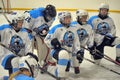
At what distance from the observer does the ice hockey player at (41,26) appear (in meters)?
3.86

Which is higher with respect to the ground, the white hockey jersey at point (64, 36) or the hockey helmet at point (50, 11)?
the hockey helmet at point (50, 11)

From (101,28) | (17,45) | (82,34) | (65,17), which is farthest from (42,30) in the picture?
(101,28)

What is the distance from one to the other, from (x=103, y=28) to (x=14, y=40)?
1514 mm

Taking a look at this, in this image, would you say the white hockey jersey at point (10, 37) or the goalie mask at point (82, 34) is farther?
the goalie mask at point (82, 34)

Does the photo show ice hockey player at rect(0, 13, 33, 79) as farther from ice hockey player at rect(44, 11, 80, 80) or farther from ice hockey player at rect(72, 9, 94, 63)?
ice hockey player at rect(72, 9, 94, 63)

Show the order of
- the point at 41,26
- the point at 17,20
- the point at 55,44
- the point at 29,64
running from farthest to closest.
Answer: the point at 41,26 → the point at 55,44 → the point at 17,20 → the point at 29,64

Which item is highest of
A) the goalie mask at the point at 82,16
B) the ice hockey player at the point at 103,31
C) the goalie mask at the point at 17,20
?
the goalie mask at the point at 17,20

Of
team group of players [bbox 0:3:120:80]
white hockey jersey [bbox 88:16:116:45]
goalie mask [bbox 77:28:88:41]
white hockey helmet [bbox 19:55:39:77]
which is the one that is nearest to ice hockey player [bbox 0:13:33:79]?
team group of players [bbox 0:3:120:80]

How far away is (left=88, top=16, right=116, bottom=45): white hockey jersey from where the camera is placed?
434 cm

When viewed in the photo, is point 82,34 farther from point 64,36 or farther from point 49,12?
point 49,12

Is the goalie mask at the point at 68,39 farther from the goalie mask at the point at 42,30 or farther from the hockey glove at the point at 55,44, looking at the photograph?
the goalie mask at the point at 42,30

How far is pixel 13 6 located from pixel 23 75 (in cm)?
642

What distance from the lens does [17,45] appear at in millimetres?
3303

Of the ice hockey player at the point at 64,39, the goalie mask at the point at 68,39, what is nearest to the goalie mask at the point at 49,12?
the ice hockey player at the point at 64,39
